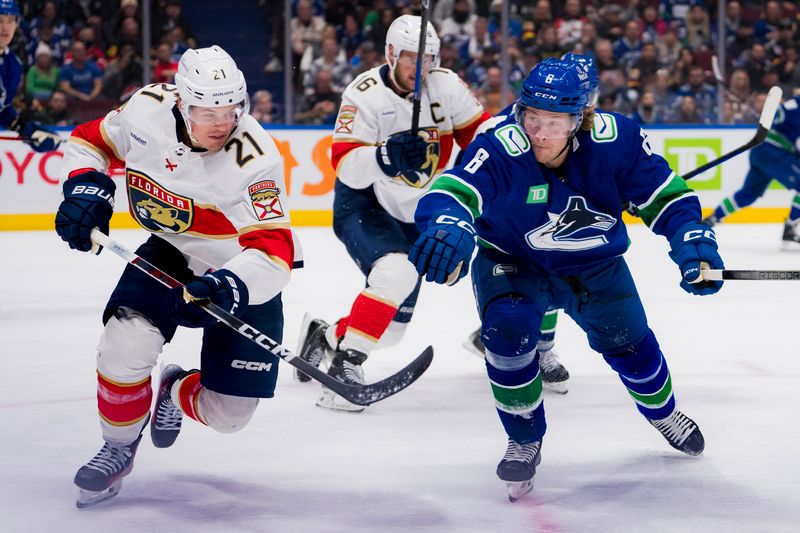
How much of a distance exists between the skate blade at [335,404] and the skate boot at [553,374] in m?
0.62

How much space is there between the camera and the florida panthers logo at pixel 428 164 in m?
3.85

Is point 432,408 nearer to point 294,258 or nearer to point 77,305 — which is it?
point 294,258

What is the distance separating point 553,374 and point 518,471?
3.68ft

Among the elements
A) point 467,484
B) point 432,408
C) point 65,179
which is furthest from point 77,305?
point 467,484

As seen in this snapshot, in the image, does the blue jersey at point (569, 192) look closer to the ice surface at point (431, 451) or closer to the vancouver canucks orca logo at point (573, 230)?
the vancouver canucks orca logo at point (573, 230)

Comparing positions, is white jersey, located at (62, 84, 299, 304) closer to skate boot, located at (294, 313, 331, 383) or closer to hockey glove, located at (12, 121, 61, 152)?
skate boot, located at (294, 313, 331, 383)

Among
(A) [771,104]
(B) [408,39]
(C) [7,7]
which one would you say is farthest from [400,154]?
(C) [7,7]

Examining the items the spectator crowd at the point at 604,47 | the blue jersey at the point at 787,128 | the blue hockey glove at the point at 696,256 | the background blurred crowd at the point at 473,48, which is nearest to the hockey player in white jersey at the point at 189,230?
the blue hockey glove at the point at 696,256

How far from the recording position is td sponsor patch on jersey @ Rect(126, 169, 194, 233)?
2672 millimetres

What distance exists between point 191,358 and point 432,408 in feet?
3.39

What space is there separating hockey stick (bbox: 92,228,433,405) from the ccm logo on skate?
0.13m

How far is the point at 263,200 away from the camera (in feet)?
8.42

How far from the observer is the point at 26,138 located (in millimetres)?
6277

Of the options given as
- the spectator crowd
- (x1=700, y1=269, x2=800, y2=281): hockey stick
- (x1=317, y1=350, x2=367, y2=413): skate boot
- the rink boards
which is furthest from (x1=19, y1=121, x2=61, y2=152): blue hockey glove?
(x1=700, y1=269, x2=800, y2=281): hockey stick
